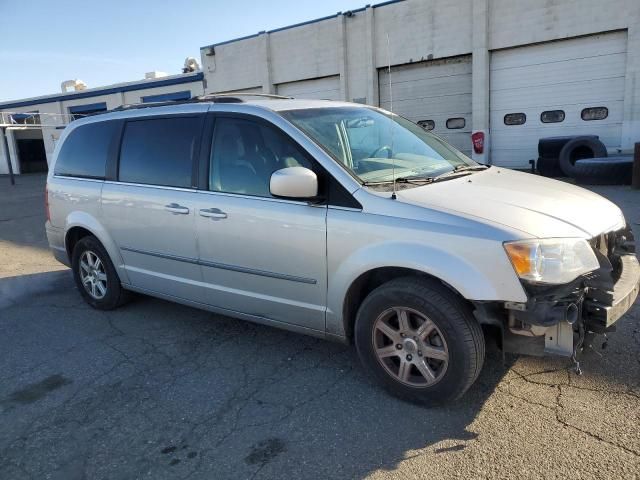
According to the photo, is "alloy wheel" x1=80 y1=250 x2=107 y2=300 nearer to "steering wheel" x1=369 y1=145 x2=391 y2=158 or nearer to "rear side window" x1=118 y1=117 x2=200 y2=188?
"rear side window" x1=118 y1=117 x2=200 y2=188

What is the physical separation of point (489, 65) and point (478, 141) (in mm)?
2161

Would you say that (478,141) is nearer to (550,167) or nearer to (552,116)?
(552,116)

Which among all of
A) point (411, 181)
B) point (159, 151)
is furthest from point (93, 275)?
point (411, 181)

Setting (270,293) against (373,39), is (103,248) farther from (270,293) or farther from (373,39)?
(373,39)

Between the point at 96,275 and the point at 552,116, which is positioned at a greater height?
the point at 552,116

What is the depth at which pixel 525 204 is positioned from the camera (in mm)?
3033

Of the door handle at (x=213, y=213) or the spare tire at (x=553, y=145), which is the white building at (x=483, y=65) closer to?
the spare tire at (x=553, y=145)

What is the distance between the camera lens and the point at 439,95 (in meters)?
15.9

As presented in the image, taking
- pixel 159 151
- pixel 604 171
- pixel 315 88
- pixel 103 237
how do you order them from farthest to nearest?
pixel 315 88, pixel 604 171, pixel 103 237, pixel 159 151

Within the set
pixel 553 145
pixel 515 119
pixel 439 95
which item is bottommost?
pixel 553 145

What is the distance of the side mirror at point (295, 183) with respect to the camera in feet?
10.4

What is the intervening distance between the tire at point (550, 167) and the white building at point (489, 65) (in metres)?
2.01

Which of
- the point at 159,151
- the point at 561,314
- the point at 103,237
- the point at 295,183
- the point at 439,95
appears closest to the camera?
the point at 561,314

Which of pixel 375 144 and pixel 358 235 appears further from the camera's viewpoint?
pixel 375 144
